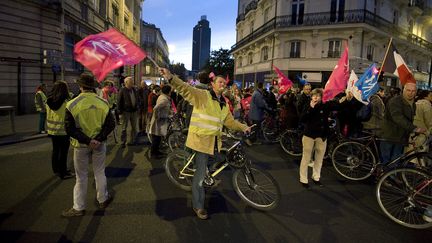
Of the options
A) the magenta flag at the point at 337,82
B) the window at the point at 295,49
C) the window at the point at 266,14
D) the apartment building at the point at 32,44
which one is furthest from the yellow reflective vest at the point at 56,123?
the window at the point at 266,14

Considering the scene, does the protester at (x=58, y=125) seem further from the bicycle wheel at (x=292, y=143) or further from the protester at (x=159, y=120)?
the bicycle wheel at (x=292, y=143)

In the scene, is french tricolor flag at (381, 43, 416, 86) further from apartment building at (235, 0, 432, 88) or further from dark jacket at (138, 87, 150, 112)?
apartment building at (235, 0, 432, 88)

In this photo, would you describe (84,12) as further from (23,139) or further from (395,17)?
(395,17)

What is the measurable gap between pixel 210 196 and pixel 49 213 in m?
2.35

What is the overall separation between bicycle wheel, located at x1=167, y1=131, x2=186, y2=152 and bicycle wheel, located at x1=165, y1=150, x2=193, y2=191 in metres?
2.05

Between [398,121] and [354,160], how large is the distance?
1.27 metres

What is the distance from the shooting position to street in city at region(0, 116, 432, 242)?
3541mm

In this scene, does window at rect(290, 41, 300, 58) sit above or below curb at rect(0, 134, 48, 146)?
above

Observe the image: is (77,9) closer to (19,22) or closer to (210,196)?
(19,22)

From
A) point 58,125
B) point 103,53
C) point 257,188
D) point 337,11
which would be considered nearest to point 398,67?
point 257,188

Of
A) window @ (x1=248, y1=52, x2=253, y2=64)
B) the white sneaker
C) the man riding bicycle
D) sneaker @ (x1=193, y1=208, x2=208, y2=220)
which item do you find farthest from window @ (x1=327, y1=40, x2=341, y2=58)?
sneaker @ (x1=193, y1=208, x2=208, y2=220)

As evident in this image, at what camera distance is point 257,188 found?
4.39 metres

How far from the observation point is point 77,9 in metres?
19.2

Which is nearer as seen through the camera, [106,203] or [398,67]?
[106,203]
